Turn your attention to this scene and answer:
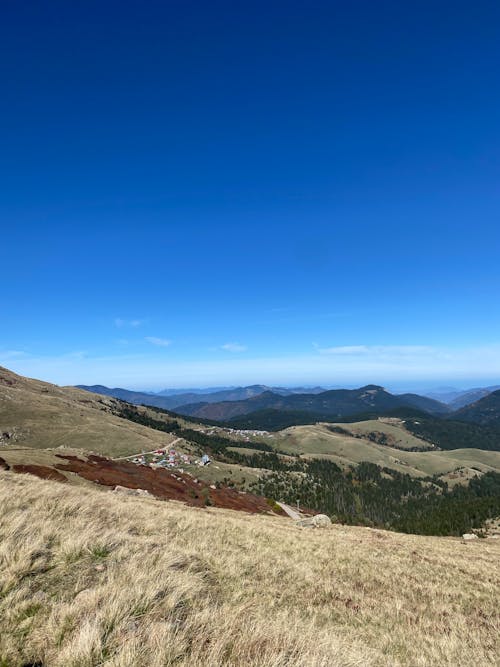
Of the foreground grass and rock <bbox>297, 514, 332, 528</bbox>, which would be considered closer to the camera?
the foreground grass

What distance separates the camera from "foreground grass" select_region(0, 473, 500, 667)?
5039mm

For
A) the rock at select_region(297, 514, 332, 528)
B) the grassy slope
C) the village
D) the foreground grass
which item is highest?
the foreground grass

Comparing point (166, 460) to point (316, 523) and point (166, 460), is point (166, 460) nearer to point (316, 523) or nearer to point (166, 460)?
point (166, 460)

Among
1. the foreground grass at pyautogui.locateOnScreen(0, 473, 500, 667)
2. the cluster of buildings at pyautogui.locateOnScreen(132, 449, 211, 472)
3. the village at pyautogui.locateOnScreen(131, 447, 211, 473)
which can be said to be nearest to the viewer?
the foreground grass at pyautogui.locateOnScreen(0, 473, 500, 667)

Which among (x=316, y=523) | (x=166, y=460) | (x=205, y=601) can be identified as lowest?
(x=166, y=460)

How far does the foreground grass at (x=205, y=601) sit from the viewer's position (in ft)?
16.5

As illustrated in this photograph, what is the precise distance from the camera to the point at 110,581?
6.90 metres

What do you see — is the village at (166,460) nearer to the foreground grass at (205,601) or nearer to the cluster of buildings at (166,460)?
the cluster of buildings at (166,460)

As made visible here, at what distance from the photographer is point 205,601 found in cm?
717

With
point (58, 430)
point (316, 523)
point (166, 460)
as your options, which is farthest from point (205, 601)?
point (58, 430)

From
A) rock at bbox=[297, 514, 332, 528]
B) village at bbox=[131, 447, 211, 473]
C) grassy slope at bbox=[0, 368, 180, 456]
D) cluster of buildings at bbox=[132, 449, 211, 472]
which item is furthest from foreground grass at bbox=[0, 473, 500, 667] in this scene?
grassy slope at bbox=[0, 368, 180, 456]

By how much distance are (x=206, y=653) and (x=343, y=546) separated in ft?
60.4

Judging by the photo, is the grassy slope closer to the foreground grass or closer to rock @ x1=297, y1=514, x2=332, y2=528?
rock @ x1=297, y1=514, x2=332, y2=528

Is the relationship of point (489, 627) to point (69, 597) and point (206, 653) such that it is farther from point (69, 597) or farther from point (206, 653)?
point (69, 597)
